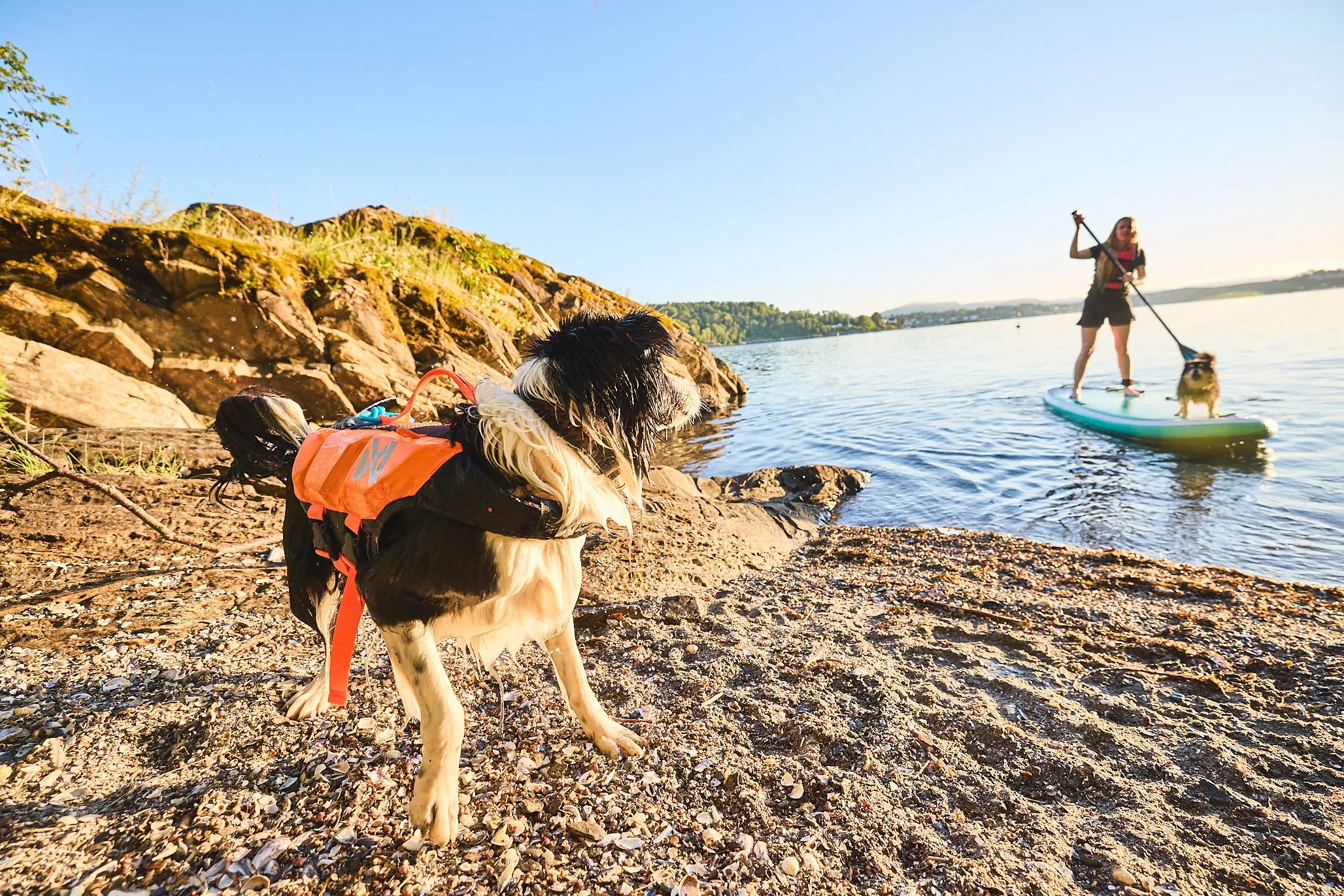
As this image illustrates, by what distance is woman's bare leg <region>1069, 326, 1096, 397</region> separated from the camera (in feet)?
40.3

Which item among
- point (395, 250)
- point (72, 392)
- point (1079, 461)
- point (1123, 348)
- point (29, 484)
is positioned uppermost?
point (395, 250)

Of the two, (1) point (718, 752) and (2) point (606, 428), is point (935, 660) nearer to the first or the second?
(1) point (718, 752)

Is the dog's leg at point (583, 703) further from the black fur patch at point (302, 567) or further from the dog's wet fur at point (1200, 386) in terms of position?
the dog's wet fur at point (1200, 386)

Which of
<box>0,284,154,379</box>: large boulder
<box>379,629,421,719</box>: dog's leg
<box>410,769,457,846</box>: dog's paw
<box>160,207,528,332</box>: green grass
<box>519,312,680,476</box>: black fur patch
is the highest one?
<box>160,207,528,332</box>: green grass

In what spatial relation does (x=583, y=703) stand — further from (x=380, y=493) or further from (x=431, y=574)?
(x=380, y=493)

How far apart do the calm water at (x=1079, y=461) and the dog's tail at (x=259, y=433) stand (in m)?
5.65

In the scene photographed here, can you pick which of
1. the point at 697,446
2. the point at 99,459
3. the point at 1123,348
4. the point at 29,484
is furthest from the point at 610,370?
the point at 1123,348

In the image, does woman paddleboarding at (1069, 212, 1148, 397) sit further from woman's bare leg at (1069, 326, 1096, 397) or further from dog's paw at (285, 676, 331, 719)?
dog's paw at (285, 676, 331, 719)

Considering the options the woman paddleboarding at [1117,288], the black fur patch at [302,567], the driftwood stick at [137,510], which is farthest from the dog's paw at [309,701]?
the woman paddleboarding at [1117,288]

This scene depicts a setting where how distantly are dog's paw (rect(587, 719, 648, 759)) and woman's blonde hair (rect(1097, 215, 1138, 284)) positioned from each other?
14195 mm

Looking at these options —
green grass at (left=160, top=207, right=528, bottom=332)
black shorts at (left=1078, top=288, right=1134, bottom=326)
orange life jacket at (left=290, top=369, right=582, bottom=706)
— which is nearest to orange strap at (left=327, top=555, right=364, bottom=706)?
orange life jacket at (left=290, top=369, right=582, bottom=706)

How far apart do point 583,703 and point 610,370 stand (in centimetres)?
148

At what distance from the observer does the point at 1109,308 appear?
12031mm

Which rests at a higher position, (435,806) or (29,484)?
(29,484)
